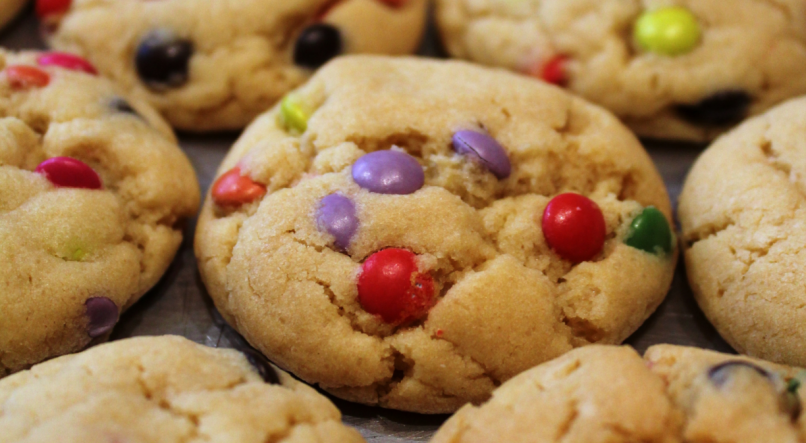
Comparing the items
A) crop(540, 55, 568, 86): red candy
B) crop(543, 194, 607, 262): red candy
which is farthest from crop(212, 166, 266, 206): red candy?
crop(540, 55, 568, 86): red candy

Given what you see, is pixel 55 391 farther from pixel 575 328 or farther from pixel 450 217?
pixel 575 328

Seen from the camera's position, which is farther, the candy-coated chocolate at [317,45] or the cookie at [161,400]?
the candy-coated chocolate at [317,45]

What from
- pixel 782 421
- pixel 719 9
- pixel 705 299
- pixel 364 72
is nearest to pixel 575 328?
pixel 705 299

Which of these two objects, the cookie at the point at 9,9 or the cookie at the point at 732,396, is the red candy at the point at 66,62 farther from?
the cookie at the point at 732,396

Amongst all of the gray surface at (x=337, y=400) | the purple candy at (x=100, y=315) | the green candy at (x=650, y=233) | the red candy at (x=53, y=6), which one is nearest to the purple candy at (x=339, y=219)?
the gray surface at (x=337, y=400)

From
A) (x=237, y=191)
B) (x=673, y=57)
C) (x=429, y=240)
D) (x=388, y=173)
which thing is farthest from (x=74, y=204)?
(x=673, y=57)

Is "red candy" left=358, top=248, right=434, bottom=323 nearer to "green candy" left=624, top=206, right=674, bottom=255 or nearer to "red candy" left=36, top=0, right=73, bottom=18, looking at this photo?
"green candy" left=624, top=206, right=674, bottom=255

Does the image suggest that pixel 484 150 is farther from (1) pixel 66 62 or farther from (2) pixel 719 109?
(1) pixel 66 62
